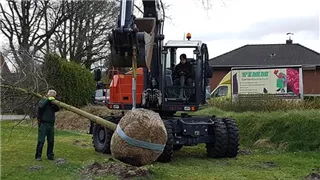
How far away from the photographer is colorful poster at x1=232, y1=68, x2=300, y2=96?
80.1 feet

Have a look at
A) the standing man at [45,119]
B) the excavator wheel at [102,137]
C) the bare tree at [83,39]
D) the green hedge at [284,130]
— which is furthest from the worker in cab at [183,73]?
the bare tree at [83,39]

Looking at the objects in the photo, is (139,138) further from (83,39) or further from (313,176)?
(83,39)

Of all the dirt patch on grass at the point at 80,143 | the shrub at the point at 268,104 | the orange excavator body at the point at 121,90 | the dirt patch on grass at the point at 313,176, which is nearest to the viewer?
the dirt patch on grass at the point at 313,176

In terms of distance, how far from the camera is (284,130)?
46.8 ft

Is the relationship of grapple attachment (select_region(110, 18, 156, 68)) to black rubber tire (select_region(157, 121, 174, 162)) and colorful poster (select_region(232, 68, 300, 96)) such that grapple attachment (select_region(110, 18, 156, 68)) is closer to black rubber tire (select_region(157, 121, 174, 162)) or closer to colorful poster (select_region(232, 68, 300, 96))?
black rubber tire (select_region(157, 121, 174, 162))

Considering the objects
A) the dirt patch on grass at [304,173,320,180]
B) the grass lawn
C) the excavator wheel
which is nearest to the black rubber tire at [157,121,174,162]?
the grass lawn

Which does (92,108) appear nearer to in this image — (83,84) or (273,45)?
(83,84)

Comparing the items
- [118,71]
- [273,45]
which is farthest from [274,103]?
[273,45]

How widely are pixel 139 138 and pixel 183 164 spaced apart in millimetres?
3922

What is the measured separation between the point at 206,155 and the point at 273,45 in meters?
42.0

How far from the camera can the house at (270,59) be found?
46.2 meters

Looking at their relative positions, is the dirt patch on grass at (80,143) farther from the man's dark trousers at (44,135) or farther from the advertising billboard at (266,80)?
the advertising billboard at (266,80)

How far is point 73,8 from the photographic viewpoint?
119 feet

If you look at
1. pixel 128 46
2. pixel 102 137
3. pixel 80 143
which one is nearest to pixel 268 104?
pixel 80 143
